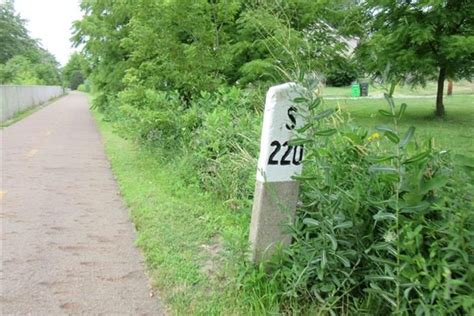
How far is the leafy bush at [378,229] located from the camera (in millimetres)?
2373

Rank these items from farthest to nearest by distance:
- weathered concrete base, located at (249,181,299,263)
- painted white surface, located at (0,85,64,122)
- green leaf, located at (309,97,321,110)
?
Result: 1. painted white surface, located at (0,85,64,122)
2. weathered concrete base, located at (249,181,299,263)
3. green leaf, located at (309,97,321,110)

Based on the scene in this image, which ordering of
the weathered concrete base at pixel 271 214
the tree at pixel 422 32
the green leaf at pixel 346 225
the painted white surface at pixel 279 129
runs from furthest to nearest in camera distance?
the tree at pixel 422 32 < the weathered concrete base at pixel 271 214 < the painted white surface at pixel 279 129 < the green leaf at pixel 346 225

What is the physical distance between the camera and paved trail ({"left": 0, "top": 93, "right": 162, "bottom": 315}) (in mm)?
3529

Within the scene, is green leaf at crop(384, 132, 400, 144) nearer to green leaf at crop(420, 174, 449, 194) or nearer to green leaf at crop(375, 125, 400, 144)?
green leaf at crop(375, 125, 400, 144)

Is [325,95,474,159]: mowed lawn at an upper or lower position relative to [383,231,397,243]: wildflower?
lower

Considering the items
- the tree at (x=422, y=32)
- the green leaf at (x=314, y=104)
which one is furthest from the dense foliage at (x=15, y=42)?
the green leaf at (x=314, y=104)

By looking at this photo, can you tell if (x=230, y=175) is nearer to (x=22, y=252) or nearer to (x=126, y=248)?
(x=126, y=248)

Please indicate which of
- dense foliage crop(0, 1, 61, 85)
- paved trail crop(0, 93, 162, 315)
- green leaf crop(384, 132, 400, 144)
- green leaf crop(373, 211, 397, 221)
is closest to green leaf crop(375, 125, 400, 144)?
green leaf crop(384, 132, 400, 144)

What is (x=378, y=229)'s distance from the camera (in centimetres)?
288

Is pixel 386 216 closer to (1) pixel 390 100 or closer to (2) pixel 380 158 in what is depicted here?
(2) pixel 380 158

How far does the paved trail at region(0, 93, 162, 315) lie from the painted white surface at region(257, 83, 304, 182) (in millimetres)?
1339

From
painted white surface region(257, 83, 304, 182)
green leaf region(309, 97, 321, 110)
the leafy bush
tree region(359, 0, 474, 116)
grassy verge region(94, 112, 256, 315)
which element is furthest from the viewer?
tree region(359, 0, 474, 116)

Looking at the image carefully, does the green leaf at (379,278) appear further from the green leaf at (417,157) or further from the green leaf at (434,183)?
the green leaf at (417,157)

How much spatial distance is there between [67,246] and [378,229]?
318cm
